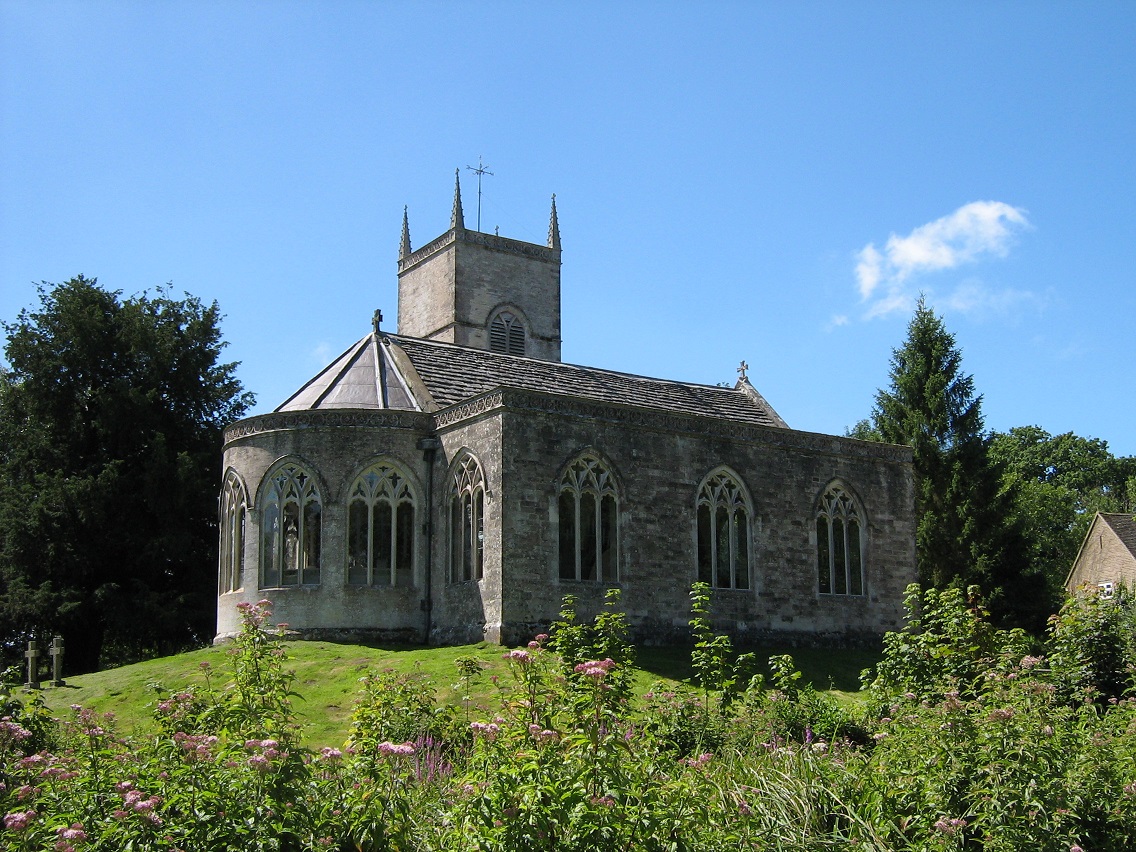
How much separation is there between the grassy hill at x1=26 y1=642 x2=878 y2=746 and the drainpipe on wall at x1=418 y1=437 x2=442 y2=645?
1.46m

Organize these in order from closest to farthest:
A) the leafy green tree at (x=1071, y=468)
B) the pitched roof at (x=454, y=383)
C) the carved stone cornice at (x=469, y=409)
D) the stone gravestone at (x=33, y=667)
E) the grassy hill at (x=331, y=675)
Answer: the grassy hill at (x=331, y=675)
the stone gravestone at (x=33, y=667)
the carved stone cornice at (x=469, y=409)
the pitched roof at (x=454, y=383)
the leafy green tree at (x=1071, y=468)

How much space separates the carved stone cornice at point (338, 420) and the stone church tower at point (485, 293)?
61.7 ft

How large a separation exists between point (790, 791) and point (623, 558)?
17.0m

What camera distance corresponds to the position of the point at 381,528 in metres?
28.7

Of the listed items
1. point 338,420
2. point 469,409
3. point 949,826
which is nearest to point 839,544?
point 469,409

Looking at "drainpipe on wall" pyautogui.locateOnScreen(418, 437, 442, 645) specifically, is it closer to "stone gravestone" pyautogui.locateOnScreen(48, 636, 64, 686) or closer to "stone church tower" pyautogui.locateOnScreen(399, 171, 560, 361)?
"stone gravestone" pyautogui.locateOnScreen(48, 636, 64, 686)

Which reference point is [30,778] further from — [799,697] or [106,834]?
[799,697]

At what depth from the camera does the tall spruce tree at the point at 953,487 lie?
39.1 m

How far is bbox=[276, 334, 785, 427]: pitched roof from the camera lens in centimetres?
3078

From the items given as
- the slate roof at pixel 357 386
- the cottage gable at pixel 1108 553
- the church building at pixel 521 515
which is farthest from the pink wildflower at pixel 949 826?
the cottage gable at pixel 1108 553

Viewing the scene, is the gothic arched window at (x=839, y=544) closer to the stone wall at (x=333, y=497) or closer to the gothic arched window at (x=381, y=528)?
the stone wall at (x=333, y=497)

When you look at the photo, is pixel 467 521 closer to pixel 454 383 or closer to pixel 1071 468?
pixel 454 383

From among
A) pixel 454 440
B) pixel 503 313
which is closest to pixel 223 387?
pixel 503 313

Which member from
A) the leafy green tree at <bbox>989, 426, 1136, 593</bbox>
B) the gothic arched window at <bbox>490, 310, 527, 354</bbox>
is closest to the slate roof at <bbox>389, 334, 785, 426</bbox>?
the gothic arched window at <bbox>490, 310, 527, 354</bbox>
